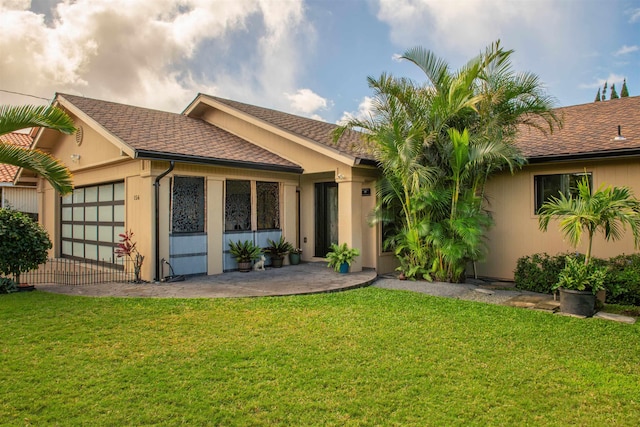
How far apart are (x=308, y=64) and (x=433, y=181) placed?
10307mm

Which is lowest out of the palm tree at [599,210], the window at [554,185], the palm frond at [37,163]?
the palm tree at [599,210]

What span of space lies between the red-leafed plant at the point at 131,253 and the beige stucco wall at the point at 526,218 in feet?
27.0

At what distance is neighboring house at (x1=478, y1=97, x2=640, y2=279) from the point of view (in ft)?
28.4

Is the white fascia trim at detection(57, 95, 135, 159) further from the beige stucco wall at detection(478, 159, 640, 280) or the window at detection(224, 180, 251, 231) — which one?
the beige stucco wall at detection(478, 159, 640, 280)

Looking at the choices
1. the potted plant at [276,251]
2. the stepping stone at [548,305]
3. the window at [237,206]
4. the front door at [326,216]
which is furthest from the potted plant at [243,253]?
the stepping stone at [548,305]

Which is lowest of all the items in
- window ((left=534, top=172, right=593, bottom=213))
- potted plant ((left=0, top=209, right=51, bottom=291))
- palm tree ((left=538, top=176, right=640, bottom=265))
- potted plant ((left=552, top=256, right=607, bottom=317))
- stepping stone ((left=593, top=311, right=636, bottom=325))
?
stepping stone ((left=593, top=311, right=636, bottom=325))

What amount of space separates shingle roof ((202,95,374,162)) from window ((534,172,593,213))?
155 inches

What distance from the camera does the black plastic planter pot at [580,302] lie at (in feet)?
22.5

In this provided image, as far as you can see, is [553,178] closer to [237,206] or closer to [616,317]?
[616,317]

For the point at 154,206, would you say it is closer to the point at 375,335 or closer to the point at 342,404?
the point at 375,335

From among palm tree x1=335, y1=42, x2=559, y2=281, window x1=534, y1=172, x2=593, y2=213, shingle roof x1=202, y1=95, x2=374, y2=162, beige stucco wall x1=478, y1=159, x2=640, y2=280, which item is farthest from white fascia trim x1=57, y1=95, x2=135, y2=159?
window x1=534, y1=172, x2=593, y2=213

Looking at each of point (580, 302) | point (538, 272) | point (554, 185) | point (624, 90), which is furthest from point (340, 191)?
point (624, 90)

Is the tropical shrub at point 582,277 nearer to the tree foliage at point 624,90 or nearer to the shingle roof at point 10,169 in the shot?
the tree foliage at point 624,90

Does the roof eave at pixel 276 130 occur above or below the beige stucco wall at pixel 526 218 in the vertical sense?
above
